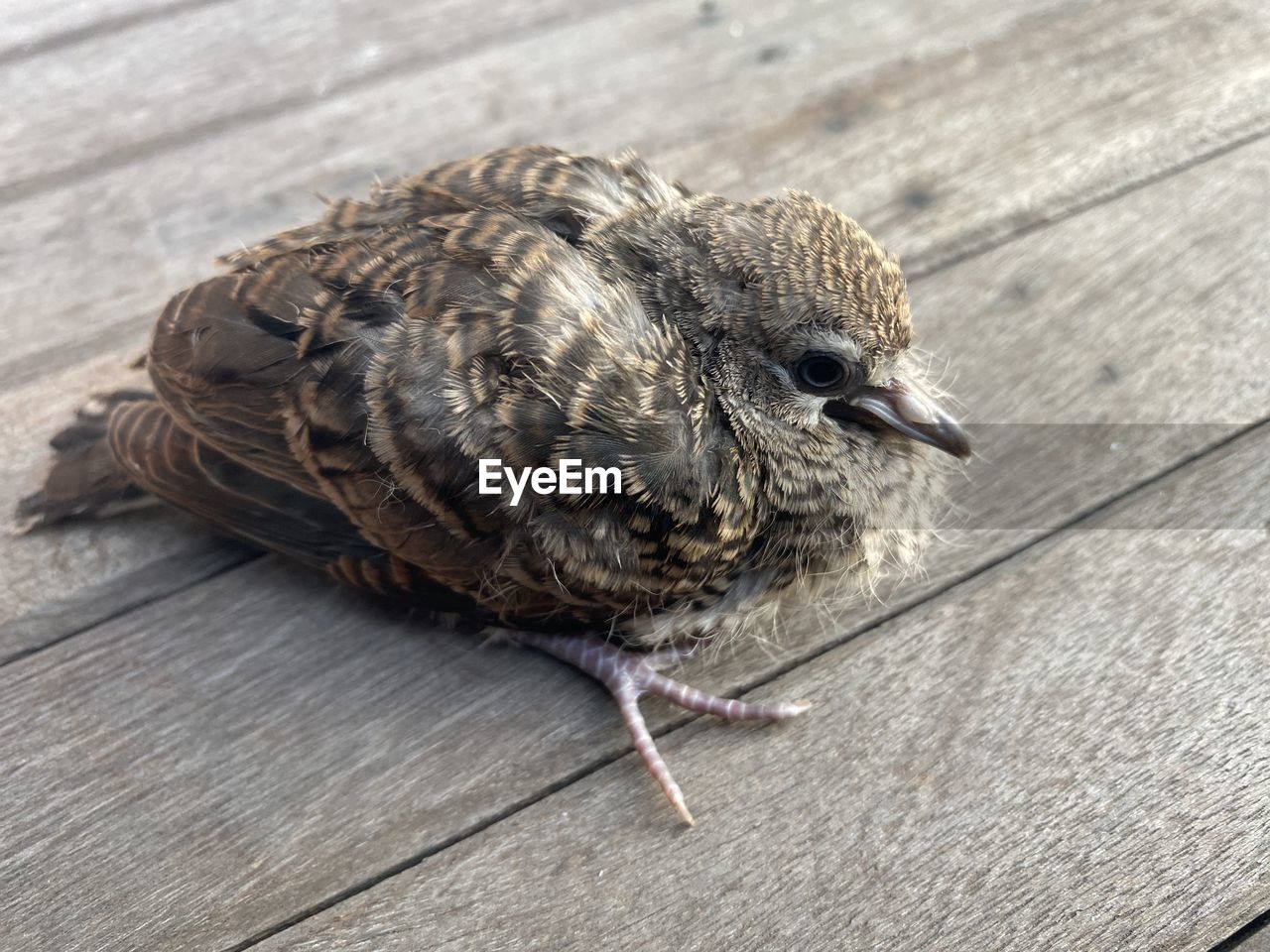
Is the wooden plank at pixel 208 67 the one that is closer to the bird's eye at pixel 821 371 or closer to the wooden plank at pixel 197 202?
the wooden plank at pixel 197 202

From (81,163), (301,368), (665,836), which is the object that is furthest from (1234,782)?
(81,163)

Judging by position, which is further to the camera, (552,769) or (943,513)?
(943,513)

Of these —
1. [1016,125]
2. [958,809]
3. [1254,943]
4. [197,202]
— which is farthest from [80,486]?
[1016,125]

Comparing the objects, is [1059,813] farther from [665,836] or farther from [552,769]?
[552,769]

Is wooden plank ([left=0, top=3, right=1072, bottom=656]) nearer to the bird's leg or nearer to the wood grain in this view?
the wood grain

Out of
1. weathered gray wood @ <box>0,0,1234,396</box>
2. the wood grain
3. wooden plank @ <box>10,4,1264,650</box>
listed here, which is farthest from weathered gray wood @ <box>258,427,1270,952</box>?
the wood grain

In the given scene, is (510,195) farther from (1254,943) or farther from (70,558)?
(1254,943)
